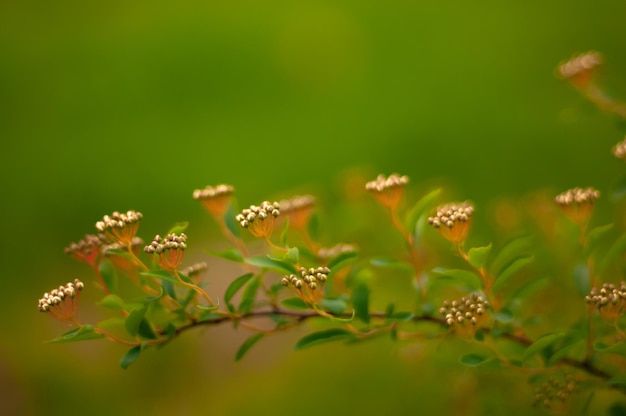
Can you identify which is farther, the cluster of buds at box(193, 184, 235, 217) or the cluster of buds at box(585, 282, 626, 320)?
the cluster of buds at box(193, 184, 235, 217)

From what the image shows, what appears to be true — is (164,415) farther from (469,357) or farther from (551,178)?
(551,178)

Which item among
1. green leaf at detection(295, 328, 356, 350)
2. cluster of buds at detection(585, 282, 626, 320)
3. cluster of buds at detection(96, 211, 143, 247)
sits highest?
cluster of buds at detection(96, 211, 143, 247)

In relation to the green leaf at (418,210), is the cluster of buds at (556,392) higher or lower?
lower

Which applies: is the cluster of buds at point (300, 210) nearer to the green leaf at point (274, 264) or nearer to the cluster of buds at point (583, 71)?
the green leaf at point (274, 264)

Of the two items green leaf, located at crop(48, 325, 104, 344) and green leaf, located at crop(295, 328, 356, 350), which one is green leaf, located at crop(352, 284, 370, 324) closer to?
green leaf, located at crop(295, 328, 356, 350)

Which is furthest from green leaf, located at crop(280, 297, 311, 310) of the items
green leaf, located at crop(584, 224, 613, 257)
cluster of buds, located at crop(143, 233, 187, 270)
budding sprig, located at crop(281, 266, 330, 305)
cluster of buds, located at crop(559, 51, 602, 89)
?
cluster of buds, located at crop(559, 51, 602, 89)

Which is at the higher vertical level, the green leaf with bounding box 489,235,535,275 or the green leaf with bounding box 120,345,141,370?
the green leaf with bounding box 489,235,535,275

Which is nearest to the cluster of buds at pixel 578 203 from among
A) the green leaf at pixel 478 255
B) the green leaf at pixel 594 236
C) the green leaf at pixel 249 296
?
the green leaf at pixel 594 236

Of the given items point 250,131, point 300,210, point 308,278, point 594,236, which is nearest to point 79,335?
point 308,278
